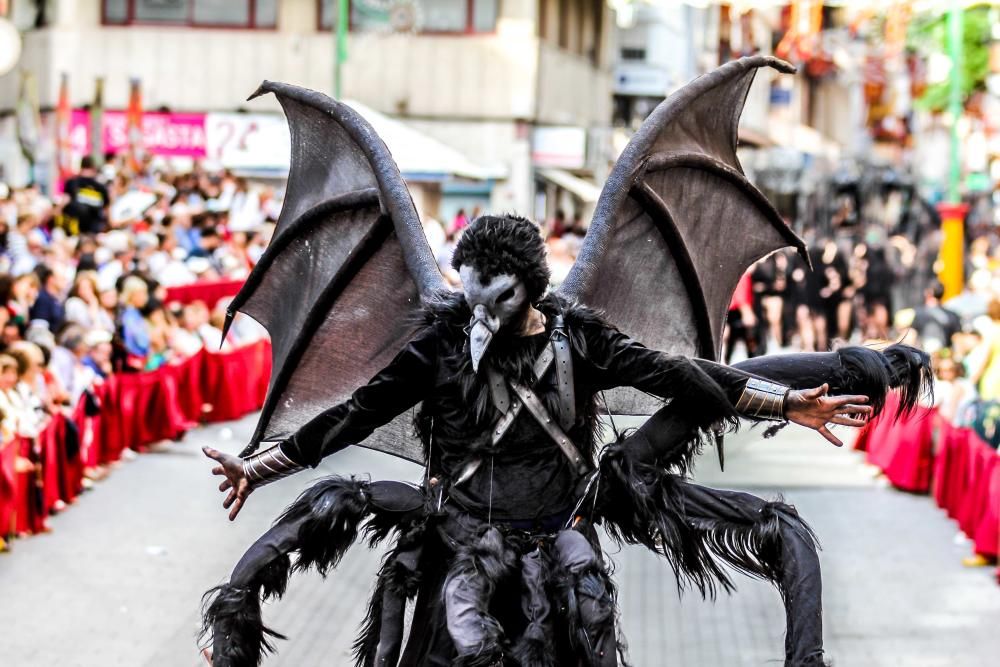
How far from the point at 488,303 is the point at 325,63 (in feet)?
100

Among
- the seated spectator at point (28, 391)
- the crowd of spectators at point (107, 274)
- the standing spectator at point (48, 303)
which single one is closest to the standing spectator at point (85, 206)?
the crowd of spectators at point (107, 274)

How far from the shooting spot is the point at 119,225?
17422 mm

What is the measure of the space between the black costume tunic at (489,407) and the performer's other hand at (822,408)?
30 centimetres

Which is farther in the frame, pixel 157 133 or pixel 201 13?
pixel 201 13

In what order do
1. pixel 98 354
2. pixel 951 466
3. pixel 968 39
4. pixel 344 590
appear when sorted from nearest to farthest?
pixel 344 590 → pixel 951 466 → pixel 98 354 → pixel 968 39

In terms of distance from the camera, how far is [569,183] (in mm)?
34656

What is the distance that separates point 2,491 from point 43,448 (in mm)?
875

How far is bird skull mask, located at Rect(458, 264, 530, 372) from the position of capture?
4.79 meters

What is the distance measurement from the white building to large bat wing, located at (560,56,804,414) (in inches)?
1083

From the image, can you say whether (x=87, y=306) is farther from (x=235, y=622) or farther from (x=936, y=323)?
(x=235, y=622)

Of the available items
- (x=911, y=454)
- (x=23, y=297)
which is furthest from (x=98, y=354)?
(x=911, y=454)

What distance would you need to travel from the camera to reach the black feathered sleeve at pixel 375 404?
500 centimetres

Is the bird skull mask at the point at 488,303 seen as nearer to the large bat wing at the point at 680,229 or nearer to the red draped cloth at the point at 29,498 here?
the large bat wing at the point at 680,229

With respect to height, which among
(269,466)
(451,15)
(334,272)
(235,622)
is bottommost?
(235,622)
